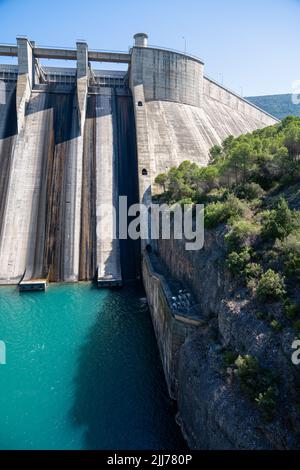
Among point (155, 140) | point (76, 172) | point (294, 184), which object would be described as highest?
point (155, 140)

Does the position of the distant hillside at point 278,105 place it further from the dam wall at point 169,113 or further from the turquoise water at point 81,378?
Answer: the turquoise water at point 81,378

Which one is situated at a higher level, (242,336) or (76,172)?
(76,172)

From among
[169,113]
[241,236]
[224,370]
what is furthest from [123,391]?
[169,113]

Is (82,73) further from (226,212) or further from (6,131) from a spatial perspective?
(226,212)

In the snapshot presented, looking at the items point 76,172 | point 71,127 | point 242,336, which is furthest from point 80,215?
point 242,336

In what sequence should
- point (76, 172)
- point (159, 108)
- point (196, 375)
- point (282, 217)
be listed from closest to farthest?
1. point (196, 375)
2. point (282, 217)
3. point (76, 172)
4. point (159, 108)

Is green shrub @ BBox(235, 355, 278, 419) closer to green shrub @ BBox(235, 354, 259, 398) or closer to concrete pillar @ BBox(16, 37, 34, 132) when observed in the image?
green shrub @ BBox(235, 354, 259, 398)

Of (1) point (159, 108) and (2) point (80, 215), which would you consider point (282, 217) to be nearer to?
(2) point (80, 215)

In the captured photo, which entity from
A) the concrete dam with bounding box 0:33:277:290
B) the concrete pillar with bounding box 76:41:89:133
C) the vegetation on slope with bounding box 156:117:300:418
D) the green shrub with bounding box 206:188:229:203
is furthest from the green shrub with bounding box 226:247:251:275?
the concrete pillar with bounding box 76:41:89:133
